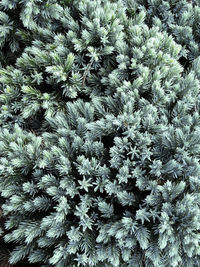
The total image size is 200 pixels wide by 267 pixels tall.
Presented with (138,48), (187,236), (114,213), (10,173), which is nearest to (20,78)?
(10,173)

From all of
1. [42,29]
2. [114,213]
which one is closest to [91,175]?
[114,213]

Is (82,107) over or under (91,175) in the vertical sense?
over

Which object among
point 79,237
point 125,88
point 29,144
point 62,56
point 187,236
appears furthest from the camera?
point 62,56

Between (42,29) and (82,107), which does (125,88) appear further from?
(42,29)

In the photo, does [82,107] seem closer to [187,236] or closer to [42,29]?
[42,29]

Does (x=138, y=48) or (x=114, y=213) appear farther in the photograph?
(x=138, y=48)

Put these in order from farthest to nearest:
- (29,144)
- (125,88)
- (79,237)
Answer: (125,88) → (29,144) → (79,237)

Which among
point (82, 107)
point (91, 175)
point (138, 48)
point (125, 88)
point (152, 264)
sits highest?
point (138, 48)
